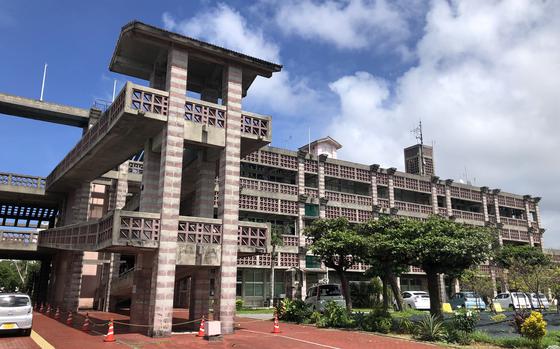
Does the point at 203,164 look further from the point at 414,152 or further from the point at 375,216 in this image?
the point at 414,152

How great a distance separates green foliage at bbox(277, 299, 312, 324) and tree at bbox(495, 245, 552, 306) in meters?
13.9

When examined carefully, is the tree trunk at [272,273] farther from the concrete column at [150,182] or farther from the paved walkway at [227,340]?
the concrete column at [150,182]

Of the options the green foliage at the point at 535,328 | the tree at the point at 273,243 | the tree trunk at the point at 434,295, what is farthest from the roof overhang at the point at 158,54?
the tree at the point at 273,243

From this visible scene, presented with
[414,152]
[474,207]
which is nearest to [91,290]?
[414,152]

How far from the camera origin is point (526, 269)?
99.4ft

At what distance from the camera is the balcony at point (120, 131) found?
17.4m

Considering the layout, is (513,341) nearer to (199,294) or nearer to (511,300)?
(199,294)

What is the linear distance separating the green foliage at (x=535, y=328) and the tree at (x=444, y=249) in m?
3.87

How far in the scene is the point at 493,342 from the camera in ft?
50.7

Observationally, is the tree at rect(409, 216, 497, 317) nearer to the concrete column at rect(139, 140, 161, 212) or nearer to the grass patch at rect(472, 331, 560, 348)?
the grass patch at rect(472, 331, 560, 348)

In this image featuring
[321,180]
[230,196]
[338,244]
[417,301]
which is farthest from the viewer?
[321,180]

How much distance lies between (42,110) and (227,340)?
68.0ft

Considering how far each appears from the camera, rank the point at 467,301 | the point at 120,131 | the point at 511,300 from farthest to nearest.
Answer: the point at 467,301 → the point at 511,300 → the point at 120,131

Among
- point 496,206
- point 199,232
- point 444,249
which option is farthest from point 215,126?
point 496,206
